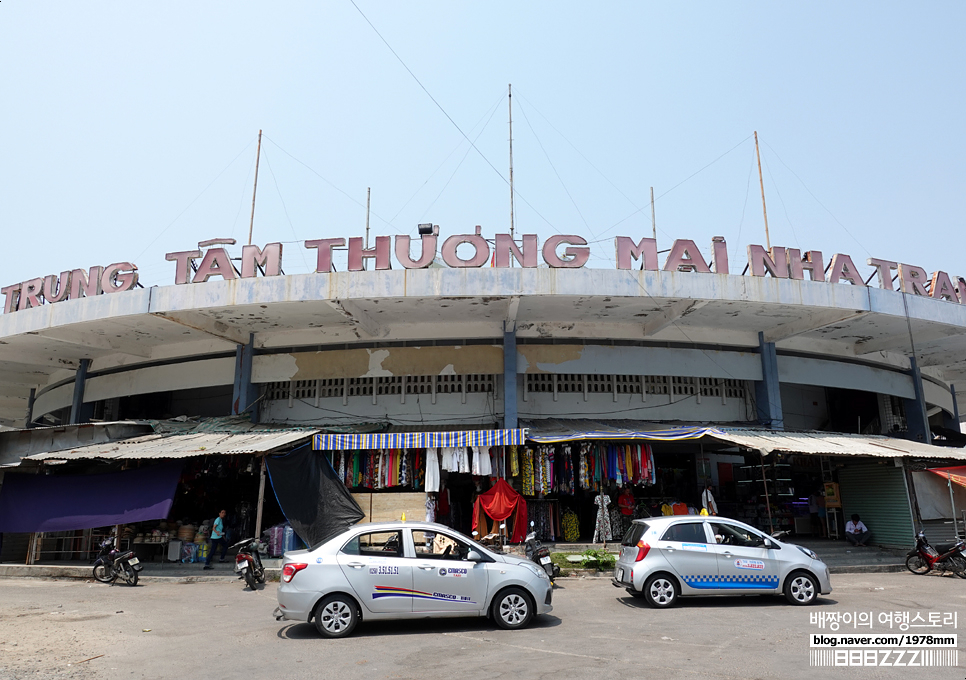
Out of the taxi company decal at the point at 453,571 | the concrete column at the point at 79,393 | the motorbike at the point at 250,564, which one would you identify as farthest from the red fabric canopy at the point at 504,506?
the concrete column at the point at 79,393

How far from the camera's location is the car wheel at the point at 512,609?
7.78 m

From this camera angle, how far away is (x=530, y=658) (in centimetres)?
642

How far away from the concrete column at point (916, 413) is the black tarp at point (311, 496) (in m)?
16.0

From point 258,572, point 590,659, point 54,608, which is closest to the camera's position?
point 590,659

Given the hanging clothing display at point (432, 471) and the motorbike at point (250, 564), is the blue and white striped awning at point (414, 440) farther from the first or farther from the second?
the motorbike at point (250, 564)

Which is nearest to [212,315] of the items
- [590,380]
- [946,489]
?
[590,380]

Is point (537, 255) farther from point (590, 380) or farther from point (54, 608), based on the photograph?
point (54, 608)

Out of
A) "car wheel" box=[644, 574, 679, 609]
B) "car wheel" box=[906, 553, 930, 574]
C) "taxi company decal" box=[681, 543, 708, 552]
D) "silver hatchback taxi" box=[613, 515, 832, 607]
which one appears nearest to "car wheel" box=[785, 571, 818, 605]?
"silver hatchback taxi" box=[613, 515, 832, 607]

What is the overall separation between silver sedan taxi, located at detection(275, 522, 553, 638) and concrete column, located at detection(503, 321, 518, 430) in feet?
23.8

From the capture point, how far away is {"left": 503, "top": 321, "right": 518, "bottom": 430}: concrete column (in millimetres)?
15352

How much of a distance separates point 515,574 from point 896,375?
16747 millimetres

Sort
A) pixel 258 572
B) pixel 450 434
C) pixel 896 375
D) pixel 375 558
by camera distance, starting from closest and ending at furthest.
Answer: pixel 375 558, pixel 258 572, pixel 450 434, pixel 896 375

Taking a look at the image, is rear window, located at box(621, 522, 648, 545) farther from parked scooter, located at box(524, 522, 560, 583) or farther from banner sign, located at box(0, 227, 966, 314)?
→ banner sign, located at box(0, 227, 966, 314)

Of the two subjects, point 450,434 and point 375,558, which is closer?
point 375,558
